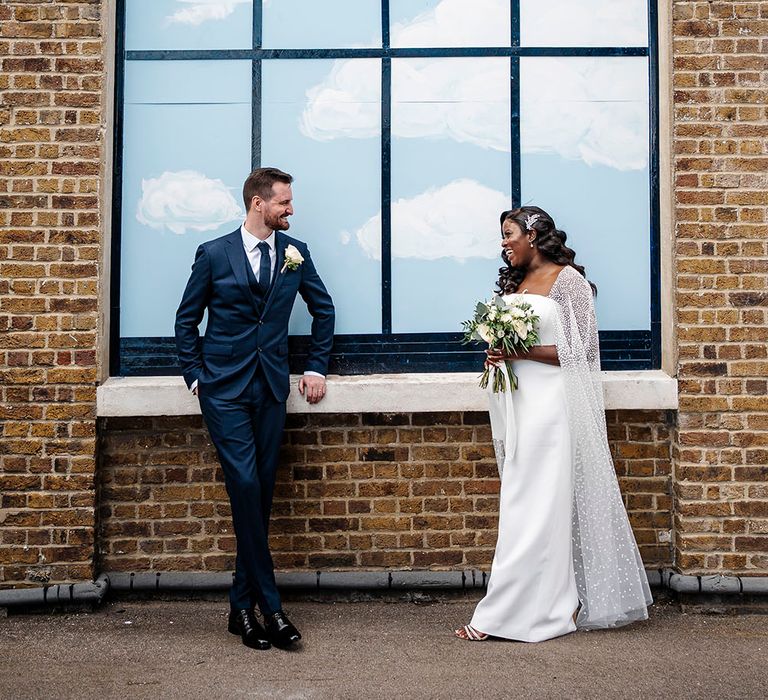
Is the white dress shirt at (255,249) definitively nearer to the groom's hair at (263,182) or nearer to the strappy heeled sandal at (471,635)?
the groom's hair at (263,182)

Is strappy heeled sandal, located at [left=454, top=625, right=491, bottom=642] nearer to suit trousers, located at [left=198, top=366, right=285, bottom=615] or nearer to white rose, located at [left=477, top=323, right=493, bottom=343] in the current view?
suit trousers, located at [left=198, top=366, right=285, bottom=615]

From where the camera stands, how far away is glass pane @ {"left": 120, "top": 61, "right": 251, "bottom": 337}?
4.96m

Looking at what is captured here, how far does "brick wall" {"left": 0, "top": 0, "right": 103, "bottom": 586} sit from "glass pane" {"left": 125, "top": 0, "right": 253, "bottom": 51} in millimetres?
392

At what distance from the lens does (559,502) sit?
418 cm

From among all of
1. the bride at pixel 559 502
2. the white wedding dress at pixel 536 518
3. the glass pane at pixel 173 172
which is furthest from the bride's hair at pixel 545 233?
the glass pane at pixel 173 172

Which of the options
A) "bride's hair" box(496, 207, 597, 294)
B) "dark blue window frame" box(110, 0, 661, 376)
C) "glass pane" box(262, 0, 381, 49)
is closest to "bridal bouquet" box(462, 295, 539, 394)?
"bride's hair" box(496, 207, 597, 294)

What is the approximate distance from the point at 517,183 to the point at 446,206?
45 centimetres

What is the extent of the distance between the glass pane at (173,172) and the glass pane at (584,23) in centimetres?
175

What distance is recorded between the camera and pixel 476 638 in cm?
419

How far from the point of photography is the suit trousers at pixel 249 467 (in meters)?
4.21

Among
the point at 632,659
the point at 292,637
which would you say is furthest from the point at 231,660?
the point at 632,659

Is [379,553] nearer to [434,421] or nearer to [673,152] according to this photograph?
[434,421]

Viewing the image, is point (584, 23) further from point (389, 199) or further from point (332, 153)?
point (332, 153)

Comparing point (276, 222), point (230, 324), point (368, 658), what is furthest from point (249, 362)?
point (368, 658)
